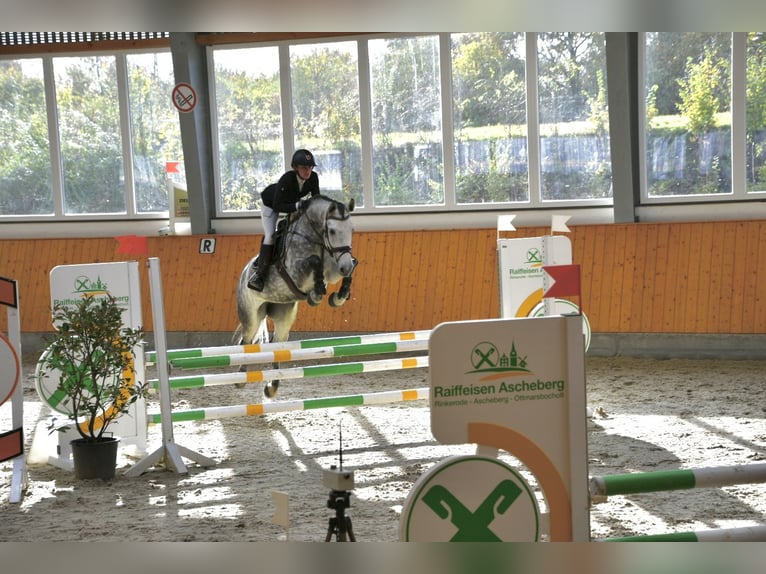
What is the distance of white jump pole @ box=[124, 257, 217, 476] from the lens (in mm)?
6094

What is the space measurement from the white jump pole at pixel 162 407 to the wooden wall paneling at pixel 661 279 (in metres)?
5.44

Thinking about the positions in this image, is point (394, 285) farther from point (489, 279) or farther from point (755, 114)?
point (755, 114)

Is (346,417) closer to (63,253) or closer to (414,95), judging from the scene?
(414,95)

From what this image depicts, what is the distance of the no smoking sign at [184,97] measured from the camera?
36.5 ft

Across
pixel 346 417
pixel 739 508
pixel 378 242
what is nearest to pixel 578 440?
pixel 739 508

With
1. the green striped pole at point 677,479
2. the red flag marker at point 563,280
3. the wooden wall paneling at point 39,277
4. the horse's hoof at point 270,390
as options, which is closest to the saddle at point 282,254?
the horse's hoof at point 270,390

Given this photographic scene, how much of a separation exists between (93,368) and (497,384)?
3.74 m

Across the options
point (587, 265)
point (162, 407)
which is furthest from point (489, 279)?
point (162, 407)

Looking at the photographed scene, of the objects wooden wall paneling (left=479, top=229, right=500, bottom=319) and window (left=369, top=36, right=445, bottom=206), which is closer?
wooden wall paneling (left=479, top=229, right=500, bottom=319)

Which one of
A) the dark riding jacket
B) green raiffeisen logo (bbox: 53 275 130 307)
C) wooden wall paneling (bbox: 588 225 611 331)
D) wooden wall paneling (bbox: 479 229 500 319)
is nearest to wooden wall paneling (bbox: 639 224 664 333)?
wooden wall paneling (bbox: 588 225 611 331)

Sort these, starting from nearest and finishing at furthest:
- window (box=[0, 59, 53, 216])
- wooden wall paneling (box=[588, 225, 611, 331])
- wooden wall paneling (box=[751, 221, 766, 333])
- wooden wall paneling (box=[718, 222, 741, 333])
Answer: wooden wall paneling (box=[751, 221, 766, 333]) → wooden wall paneling (box=[718, 222, 741, 333]) → wooden wall paneling (box=[588, 225, 611, 331]) → window (box=[0, 59, 53, 216])

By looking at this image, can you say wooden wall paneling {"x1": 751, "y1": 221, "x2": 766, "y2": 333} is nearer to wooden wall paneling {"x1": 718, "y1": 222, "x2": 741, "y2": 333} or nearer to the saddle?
wooden wall paneling {"x1": 718, "y1": 222, "x2": 741, "y2": 333}

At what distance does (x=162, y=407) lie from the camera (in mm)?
6215

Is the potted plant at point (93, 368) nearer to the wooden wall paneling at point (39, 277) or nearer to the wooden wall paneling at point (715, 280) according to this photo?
the wooden wall paneling at point (39, 277)
